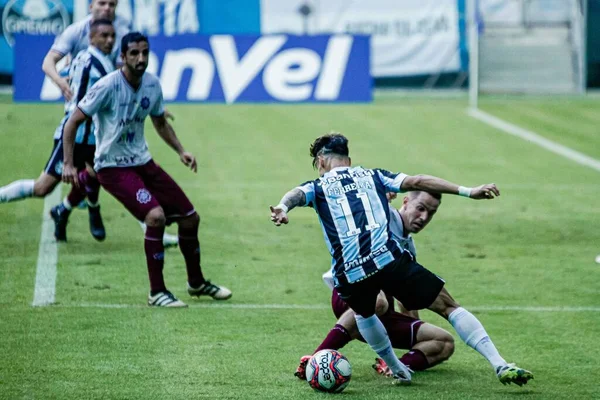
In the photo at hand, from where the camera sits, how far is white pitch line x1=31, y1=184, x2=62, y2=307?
995cm

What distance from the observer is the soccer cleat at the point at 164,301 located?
31.7ft

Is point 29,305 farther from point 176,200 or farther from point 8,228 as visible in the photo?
point 8,228

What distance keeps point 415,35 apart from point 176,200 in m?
20.7

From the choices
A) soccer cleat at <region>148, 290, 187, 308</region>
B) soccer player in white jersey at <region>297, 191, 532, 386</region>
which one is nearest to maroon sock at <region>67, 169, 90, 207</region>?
soccer cleat at <region>148, 290, 187, 308</region>

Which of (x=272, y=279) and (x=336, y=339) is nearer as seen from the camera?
(x=336, y=339)

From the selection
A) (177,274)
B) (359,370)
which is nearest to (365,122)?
(177,274)

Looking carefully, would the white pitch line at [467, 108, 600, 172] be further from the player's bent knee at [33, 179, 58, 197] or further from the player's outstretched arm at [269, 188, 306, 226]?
the player's outstretched arm at [269, 188, 306, 226]

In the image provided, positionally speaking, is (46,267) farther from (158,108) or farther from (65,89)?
(158,108)

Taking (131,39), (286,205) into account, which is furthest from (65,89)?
(286,205)

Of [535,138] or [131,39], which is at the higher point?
[131,39]

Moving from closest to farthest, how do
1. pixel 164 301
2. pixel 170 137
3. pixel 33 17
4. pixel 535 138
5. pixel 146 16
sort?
pixel 164 301 → pixel 170 137 → pixel 535 138 → pixel 33 17 → pixel 146 16

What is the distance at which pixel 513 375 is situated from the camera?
6.93 m

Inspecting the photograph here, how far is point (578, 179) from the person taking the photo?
18125 millimetres

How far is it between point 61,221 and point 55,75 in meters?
1.67
